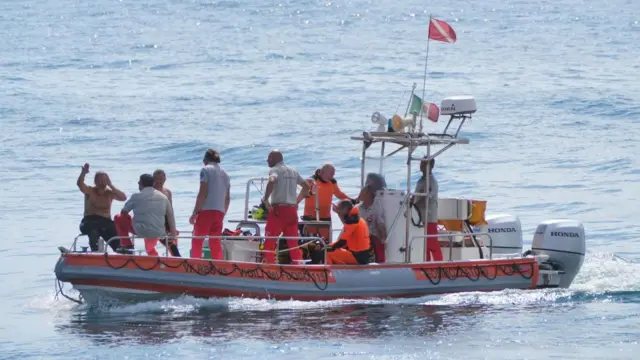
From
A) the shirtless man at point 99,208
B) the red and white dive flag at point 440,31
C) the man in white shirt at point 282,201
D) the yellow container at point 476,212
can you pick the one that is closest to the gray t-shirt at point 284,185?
the man in white shirt at point 282,201

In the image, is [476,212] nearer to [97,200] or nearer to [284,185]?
[284,185]

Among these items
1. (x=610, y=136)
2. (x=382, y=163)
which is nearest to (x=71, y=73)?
(x=610, y=136)

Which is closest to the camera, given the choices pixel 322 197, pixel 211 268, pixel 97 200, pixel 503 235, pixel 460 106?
pixel 211 268

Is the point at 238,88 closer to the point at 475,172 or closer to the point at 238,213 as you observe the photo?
the point at 475,172

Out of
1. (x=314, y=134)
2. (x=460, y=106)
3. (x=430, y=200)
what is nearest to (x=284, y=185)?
(x=430, y=200)

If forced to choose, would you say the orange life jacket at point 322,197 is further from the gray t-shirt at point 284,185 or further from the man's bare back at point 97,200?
the man's bare back at point 97,200

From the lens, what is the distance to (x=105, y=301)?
13875 millimetres

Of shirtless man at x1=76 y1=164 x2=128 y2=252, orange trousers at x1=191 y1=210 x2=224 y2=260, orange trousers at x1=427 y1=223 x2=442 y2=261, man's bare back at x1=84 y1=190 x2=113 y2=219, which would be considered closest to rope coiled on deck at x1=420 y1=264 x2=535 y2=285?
orange trousers at x1=427 y1=223 x2=442 y2=261

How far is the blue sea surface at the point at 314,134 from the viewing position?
13180mm

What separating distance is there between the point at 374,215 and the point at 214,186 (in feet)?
Result: 6.84

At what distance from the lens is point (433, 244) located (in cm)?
1492

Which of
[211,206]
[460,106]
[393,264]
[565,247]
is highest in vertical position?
[460,106]

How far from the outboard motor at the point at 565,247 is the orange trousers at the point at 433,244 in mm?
1720

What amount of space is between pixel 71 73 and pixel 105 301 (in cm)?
3306
